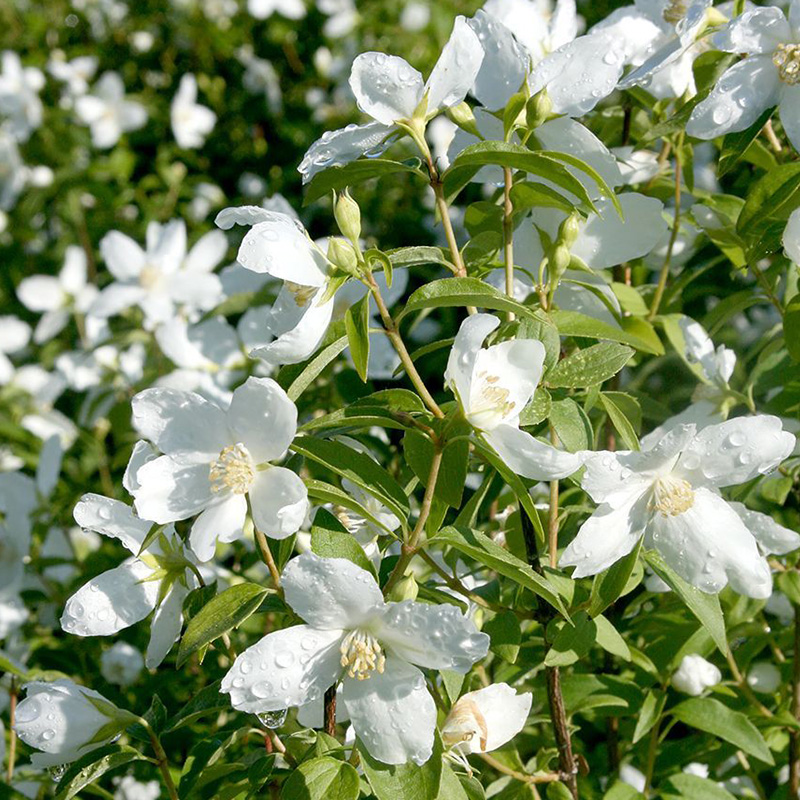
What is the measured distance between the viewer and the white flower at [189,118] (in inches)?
144

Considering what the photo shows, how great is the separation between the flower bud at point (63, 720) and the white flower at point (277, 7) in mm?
3236

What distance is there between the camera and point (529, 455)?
969 mm

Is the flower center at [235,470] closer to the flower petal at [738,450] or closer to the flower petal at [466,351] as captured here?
the flower petal at [466,351]

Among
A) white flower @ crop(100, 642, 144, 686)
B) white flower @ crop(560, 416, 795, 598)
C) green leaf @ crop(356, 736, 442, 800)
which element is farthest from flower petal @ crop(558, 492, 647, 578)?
white flower @ crop(100, 642, 144, 686)

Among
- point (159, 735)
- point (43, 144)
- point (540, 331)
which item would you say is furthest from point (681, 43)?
point (43, 144)

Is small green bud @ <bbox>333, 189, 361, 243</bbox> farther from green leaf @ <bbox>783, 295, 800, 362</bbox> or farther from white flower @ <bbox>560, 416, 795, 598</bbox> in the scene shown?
green leaf @ <bbox>783, 295, 800, 362</bbox>

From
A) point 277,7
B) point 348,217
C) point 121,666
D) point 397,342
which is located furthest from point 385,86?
point 277,7

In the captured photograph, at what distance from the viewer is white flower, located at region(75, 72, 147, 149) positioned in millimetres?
3725

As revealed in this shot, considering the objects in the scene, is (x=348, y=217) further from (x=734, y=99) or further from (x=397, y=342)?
(x=734, y=99)

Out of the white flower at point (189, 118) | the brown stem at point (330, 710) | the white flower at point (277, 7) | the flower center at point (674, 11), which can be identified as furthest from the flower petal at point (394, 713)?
the white flower at point (277, 7)

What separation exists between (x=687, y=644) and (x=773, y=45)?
676 millimetres

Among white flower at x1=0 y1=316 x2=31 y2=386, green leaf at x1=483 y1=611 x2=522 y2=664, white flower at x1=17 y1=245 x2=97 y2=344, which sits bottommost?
white flower at x1=0 y1=316 x2=31 y2=386

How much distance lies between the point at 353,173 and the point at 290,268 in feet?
0.57

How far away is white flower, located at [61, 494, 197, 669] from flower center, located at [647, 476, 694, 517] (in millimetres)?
458
